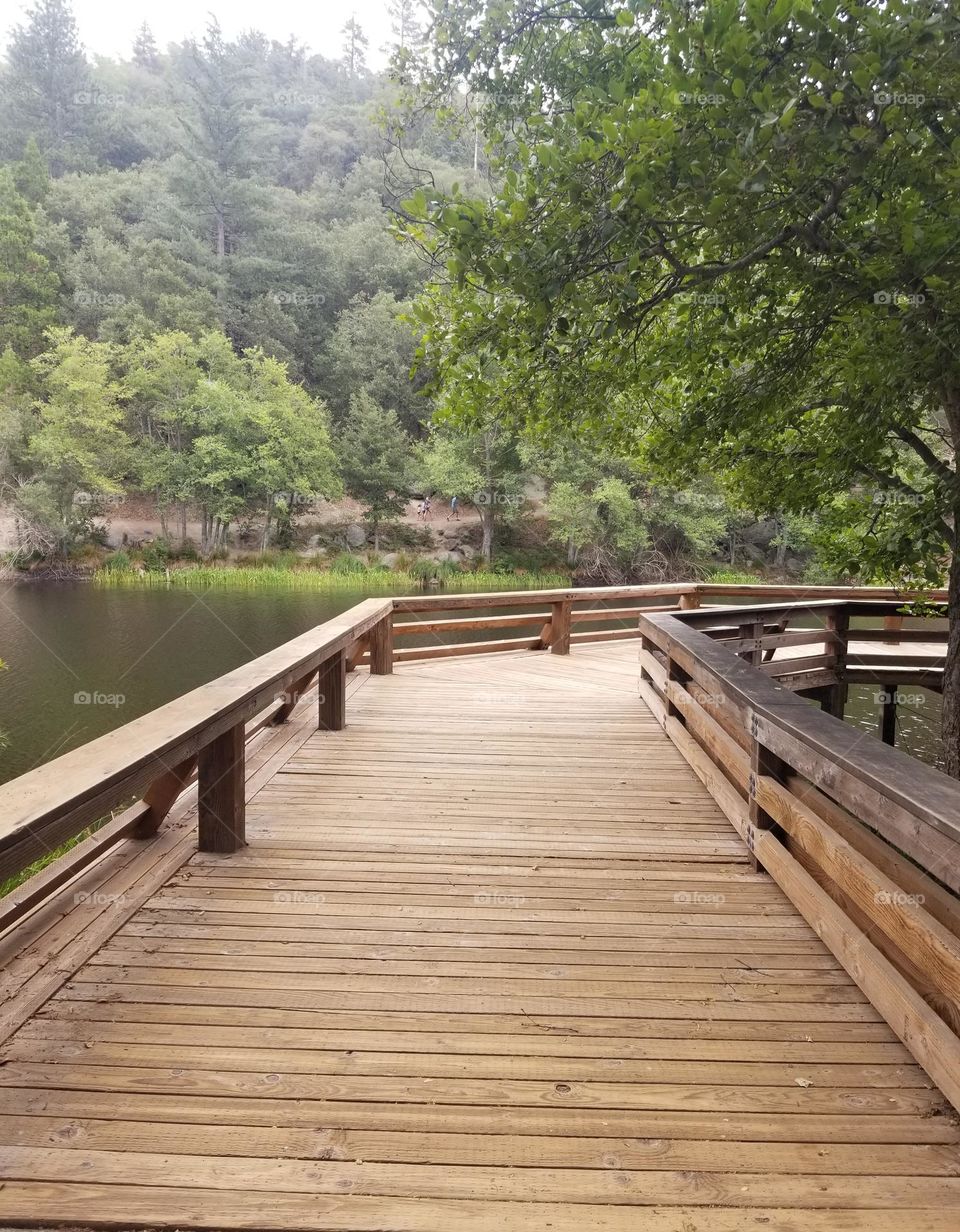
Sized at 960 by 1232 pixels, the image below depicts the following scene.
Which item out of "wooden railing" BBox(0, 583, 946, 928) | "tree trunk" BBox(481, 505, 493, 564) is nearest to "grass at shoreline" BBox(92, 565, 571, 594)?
"tree trunk" BBox(481, 505, 493, 564)

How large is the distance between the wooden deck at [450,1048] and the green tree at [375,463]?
30136mm

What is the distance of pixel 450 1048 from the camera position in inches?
72.9

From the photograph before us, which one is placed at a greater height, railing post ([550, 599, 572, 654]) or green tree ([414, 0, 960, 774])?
green tree ([414, 0, 960, 774])

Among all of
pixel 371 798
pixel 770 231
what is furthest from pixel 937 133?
pixel 371 798

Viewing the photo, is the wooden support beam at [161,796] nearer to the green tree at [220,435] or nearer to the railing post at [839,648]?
the railing post at [839,648]

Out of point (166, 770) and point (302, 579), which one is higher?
point (166, 770)

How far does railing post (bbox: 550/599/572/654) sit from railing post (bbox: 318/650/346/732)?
160 inches

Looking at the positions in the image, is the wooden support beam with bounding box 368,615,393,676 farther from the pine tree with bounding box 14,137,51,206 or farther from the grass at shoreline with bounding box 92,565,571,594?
the pine tree with bounding box 14,137,51,206

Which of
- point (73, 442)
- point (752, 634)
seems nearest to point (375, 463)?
point (73, 442)

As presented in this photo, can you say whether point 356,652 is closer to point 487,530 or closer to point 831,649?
point 831,649

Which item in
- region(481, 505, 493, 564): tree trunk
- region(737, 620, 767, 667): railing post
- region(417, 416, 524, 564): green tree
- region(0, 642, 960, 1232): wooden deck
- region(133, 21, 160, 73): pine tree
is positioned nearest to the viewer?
region(0, 642, 960, 1232): wooden deck

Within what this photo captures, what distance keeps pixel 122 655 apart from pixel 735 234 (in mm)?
13723

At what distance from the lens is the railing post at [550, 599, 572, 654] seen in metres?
8.66

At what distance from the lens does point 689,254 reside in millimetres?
3557
